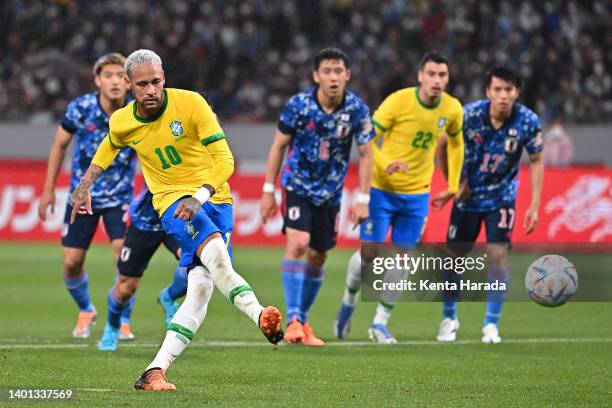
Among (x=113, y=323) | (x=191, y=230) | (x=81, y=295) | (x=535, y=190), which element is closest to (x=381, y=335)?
(x=535, y=190)

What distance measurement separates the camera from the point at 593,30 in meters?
30.8

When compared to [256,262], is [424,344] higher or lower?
higher

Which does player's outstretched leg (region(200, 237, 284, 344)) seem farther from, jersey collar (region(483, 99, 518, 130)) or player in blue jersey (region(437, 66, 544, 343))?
jersey collar (region(483, 99, 518, 130))

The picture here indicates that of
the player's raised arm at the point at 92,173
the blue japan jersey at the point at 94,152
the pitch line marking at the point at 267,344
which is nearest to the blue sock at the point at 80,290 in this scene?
the blue japan jersey at the point at 94,152

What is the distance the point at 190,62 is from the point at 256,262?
10690 millimetres

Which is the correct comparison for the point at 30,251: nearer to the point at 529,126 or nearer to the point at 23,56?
the point at 23,56

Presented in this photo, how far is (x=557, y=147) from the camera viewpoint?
89.8ft

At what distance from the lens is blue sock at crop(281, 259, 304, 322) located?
36.7ft

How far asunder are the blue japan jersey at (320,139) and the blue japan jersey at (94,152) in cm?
153

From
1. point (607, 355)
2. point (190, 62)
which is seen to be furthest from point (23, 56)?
point (607, 355)

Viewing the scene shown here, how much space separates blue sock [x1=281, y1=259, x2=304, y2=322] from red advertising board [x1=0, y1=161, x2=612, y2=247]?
9392mm

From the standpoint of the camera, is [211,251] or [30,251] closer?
[211,251]

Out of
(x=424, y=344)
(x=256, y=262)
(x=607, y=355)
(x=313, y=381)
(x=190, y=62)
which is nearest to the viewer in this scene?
(x=313, y=381)

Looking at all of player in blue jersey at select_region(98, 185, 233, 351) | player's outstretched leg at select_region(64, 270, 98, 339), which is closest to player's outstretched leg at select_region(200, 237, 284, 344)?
player in blue jersey at select_region(98, 185, 233, 351)
